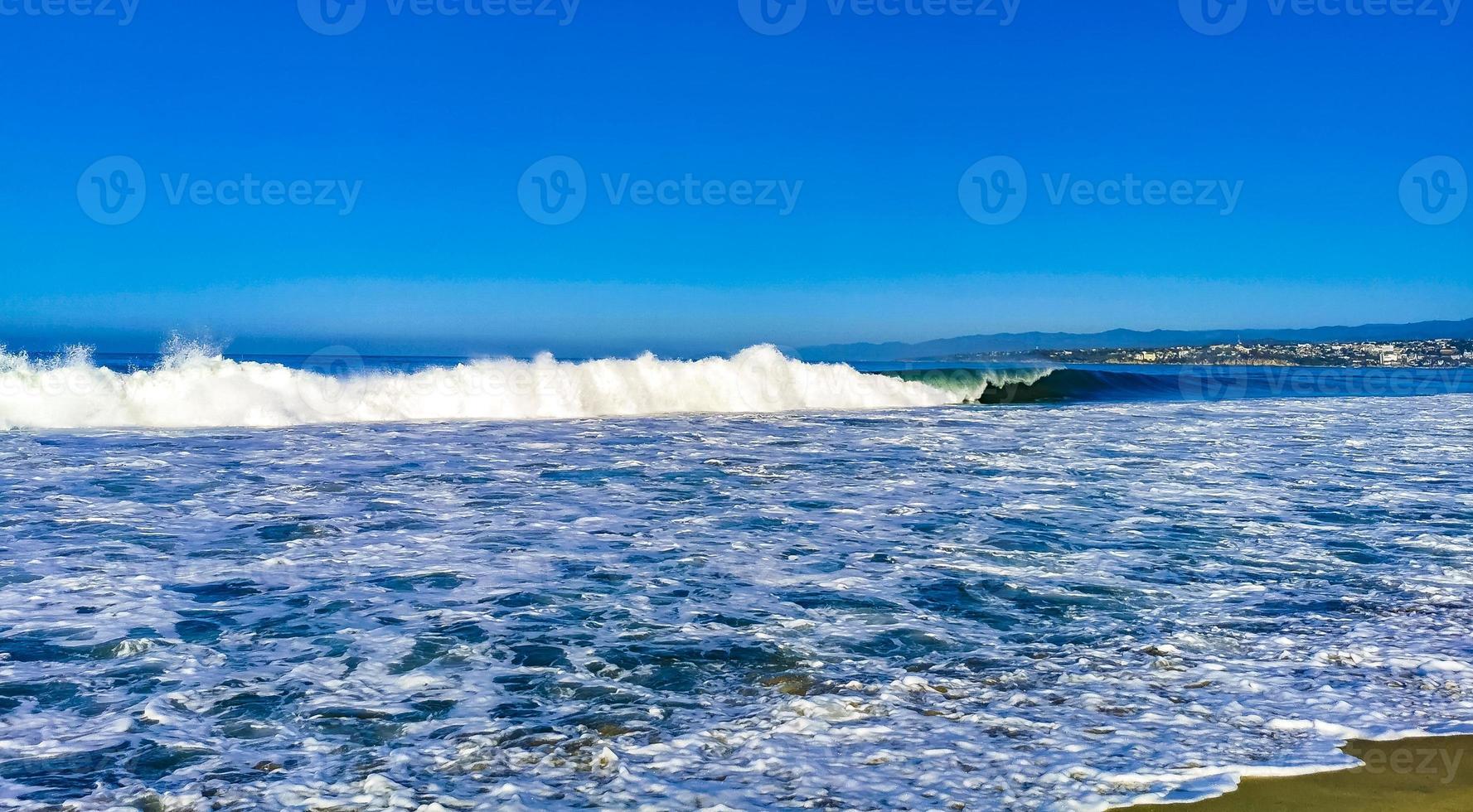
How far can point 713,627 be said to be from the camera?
5113mm

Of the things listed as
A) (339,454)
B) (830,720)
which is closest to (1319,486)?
(830,720)

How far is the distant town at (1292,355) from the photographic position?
7856cm

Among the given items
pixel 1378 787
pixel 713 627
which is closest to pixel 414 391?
pixel 713 627

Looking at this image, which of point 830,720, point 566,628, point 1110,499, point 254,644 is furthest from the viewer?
point 1110,499

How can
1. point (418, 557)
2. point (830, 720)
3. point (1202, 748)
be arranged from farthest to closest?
1. point (418, 557)
2. point (830, 720)
3. point (1202, 748)

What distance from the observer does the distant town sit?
7856 cm

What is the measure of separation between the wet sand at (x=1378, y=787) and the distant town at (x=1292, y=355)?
7788 cm

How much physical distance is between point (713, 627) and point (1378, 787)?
116 inches

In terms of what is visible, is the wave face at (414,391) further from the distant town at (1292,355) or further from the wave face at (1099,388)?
the distant town at (1292,355)

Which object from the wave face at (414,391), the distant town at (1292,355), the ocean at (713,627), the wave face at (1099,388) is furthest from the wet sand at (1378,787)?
the distant town at (1292,355)

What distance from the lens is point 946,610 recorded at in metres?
5.43

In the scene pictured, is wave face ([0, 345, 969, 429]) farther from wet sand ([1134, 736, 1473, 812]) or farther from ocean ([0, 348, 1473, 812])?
wet sand ([1134, 736, 1473, 812])

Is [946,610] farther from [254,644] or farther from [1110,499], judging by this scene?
[1110,499]

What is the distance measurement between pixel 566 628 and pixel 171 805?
7.21ft
